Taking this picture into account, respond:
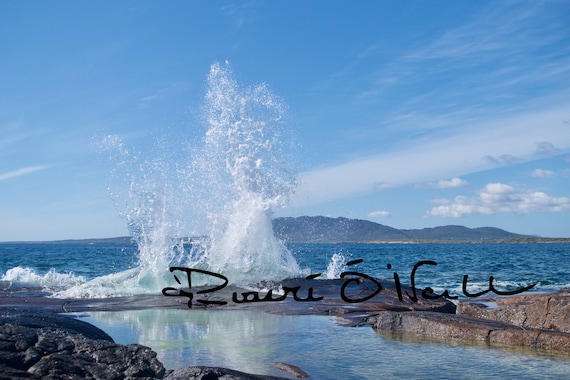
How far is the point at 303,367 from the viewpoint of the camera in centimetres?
827

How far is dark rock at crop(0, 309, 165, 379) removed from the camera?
6.07 m

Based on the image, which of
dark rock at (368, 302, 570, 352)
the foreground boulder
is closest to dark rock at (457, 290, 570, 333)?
the foreground boulder

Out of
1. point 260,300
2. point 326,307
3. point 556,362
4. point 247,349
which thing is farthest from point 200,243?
point 556,362

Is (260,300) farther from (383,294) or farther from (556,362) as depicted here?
(556,362)

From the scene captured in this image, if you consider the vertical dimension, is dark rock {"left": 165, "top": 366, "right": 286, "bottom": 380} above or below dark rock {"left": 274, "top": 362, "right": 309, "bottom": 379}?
above

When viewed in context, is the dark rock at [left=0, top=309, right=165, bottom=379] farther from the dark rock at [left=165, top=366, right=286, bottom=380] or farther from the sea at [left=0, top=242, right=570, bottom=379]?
the sea at [left=0, top=242, right=570, bottom=379]

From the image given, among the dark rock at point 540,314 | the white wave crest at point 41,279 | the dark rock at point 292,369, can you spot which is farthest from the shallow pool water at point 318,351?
the white wave crest at point 41,279

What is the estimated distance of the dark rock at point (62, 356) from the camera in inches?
239

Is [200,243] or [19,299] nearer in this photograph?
[19,299]

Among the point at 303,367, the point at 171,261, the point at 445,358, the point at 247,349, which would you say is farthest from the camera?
the point at 171,261

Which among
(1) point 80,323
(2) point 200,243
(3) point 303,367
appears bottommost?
(3) point 303,367

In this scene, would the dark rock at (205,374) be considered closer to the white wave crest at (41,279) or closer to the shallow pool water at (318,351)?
the shallow pool water at (318,351)

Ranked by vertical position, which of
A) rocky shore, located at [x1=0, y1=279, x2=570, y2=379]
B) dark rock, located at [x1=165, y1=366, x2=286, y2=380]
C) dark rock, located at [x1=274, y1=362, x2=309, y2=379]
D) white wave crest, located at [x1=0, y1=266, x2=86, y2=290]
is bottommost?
dark rock, located at [x1=274, y1=362, x2=309, y2=379]

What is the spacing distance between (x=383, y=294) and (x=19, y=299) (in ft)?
35.1
